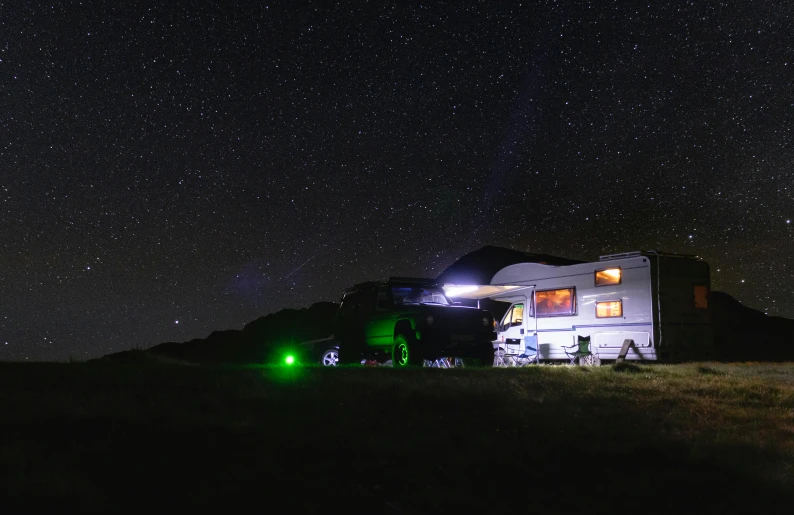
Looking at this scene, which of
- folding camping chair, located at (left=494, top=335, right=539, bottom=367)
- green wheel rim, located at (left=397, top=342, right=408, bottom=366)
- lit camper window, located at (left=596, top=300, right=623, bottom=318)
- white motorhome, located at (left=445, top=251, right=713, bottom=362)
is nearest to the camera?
green wheel rim, located at (left=397, top=342, right=408, bottom=366)

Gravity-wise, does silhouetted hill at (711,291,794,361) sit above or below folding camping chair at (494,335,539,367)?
above

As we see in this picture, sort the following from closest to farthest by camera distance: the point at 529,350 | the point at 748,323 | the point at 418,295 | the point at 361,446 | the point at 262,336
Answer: the point at 361,446 < the point at 418,295 < the point at 529,350 < the point at 262,336 < the point at 748,323

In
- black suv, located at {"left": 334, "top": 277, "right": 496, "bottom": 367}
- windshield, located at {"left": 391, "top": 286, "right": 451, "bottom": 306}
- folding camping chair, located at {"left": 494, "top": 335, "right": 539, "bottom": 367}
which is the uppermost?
windshield, located at {"left": 391, "top": 286, "right": 451, "bottom": 306}

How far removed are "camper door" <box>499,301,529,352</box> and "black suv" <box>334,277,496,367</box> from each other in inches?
243

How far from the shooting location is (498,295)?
826 inches

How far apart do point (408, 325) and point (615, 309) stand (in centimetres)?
721

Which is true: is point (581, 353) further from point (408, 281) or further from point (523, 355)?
point (408, 281)

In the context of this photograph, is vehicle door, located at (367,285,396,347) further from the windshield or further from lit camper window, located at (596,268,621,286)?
lit camper window, located at (596,268,621,286)

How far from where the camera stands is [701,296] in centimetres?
1777

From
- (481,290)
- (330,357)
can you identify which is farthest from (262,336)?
(330,357)

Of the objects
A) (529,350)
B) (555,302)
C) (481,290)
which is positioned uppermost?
(481,290)

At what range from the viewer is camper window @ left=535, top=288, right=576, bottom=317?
62.1ft

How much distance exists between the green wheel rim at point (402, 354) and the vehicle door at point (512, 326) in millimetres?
7257

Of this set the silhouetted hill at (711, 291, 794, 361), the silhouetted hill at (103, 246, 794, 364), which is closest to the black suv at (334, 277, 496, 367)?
the silhouetted hill at (103, 246, 794, 364)
